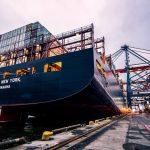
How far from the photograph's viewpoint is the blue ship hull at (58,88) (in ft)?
46.0

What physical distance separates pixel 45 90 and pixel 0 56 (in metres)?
13.6

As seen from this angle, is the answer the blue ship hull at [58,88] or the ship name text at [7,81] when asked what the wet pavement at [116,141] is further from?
the ship name text at [7,81]

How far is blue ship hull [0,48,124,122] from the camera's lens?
1402 cm

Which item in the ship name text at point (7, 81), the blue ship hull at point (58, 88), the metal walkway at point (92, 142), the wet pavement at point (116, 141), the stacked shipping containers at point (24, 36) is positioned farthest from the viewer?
the stacked shipping containers at point (24, 36)

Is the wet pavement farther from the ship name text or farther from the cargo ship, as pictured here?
the ship name text

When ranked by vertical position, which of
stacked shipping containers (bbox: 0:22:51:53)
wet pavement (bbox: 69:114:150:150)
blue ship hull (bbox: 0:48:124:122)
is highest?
stacked shipping containers (bbox: 0:22:51:53)

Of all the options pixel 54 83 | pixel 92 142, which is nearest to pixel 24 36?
pixel 54 83

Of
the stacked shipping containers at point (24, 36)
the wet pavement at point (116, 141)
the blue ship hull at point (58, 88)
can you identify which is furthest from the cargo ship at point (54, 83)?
the wet pavement at point (116, 141)

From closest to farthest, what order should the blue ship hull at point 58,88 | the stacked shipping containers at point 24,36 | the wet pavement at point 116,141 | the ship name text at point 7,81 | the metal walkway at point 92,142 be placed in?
the metal walkway at point 92,142 → the wet pavement at point 116,141 → the blue ship hull at point 58,88 → the ship name text at point 7,81 → the stacked shipping containers at point 24,36

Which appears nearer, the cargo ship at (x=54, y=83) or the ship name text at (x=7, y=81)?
the cargo ship at (x=54, y=83)

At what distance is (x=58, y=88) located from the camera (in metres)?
14.5

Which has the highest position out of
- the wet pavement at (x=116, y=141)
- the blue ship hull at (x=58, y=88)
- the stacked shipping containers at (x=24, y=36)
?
the stacked shipping containers at (x=24, y=36)

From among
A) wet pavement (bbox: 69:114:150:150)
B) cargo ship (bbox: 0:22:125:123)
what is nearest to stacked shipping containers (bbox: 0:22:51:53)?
cargo ship (bbox: 0:22:125:123)

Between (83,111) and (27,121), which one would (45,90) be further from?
(27,121)
